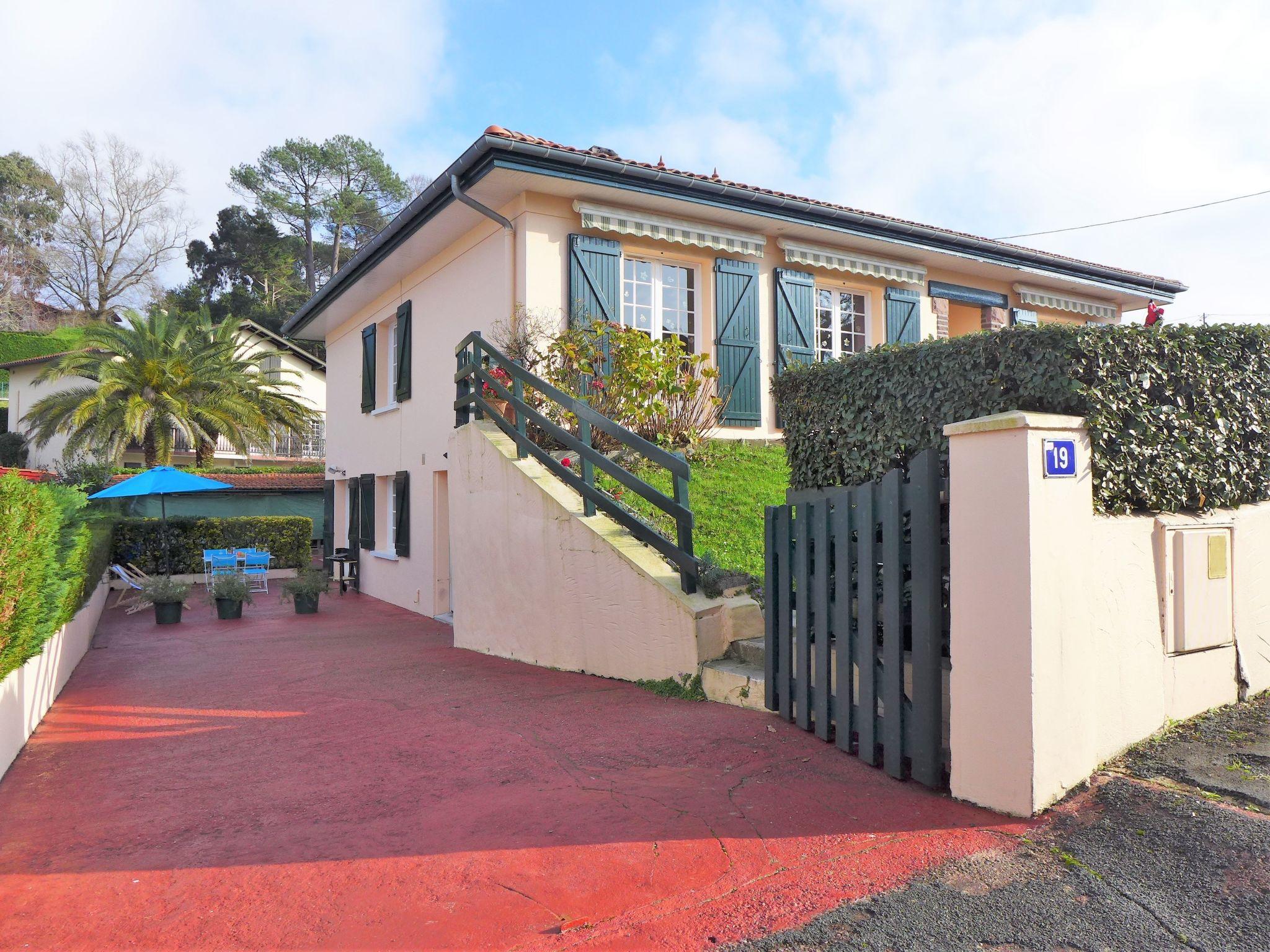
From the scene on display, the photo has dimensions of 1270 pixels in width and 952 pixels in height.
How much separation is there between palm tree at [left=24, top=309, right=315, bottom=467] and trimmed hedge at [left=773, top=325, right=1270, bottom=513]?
2146cm

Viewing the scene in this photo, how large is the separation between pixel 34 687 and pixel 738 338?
26.7 ft

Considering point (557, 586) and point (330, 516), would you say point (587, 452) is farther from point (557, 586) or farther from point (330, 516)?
point (330, 516)

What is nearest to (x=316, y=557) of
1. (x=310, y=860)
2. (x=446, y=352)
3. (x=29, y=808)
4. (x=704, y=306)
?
(x=446, y=352)

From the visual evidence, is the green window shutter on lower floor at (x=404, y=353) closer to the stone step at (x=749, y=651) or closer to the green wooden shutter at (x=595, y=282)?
the green wooden shutter at (x=595, y=282)

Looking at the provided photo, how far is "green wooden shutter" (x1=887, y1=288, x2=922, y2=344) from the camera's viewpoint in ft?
40.8

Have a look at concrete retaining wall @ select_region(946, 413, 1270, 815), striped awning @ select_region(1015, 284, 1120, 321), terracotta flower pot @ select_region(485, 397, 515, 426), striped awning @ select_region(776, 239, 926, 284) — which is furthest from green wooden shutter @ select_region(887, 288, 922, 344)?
concrete retaining wall @ select_region(946, 413, 1270, 815)

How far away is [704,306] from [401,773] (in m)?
7.89

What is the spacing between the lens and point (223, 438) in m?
33.1

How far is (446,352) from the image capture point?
1159 cm

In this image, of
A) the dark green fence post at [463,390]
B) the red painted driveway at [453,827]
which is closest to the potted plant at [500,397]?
the dark green fence post at [463,390]

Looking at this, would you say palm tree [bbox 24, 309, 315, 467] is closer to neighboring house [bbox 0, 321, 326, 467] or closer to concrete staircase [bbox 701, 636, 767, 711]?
neighboring house [bbox 0, 321, 326, 467]

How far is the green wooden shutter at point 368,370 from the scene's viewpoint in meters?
14.7

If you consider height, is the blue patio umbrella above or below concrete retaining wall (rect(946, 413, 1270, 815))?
above

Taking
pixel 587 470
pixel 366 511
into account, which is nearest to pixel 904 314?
pixel 587 470
